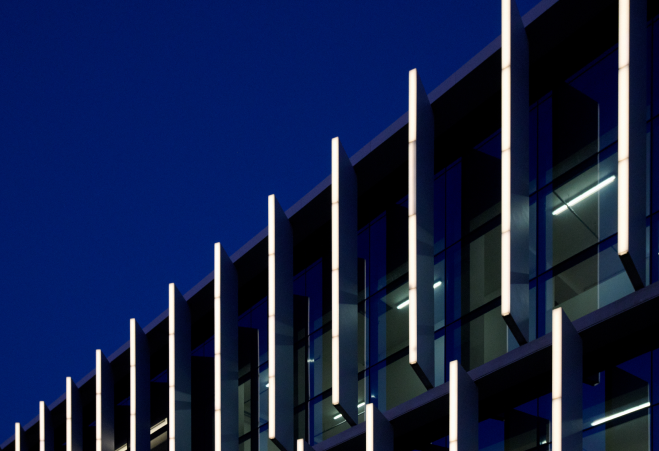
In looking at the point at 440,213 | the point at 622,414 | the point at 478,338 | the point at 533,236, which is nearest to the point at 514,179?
the point at 533,236

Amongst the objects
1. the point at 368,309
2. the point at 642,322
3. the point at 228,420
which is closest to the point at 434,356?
the point at 368,309

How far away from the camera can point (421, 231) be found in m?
23.6

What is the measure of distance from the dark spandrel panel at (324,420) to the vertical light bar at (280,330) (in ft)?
2.47

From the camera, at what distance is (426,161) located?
24234 millimetres

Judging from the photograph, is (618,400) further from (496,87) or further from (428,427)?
(496,87)

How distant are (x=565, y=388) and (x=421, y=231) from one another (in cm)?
645

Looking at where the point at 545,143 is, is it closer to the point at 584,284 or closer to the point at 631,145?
the point at 584,284

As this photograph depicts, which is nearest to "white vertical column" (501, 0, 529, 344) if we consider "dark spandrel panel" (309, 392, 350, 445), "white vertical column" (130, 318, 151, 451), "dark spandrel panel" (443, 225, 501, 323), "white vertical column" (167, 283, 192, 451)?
"dark spandrel panel" (443, 225, 501, 323)

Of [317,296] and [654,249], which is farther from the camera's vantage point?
[317,296]

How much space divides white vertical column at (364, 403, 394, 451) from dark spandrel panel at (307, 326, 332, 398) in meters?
4.47

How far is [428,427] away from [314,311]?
688 centimetres

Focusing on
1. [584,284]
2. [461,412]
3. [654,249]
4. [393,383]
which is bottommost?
[461,412]

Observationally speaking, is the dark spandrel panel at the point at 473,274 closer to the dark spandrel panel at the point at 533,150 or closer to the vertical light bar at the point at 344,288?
the dark spandrel panel at the point at 533,150

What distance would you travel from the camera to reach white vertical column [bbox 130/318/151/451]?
33375mm
